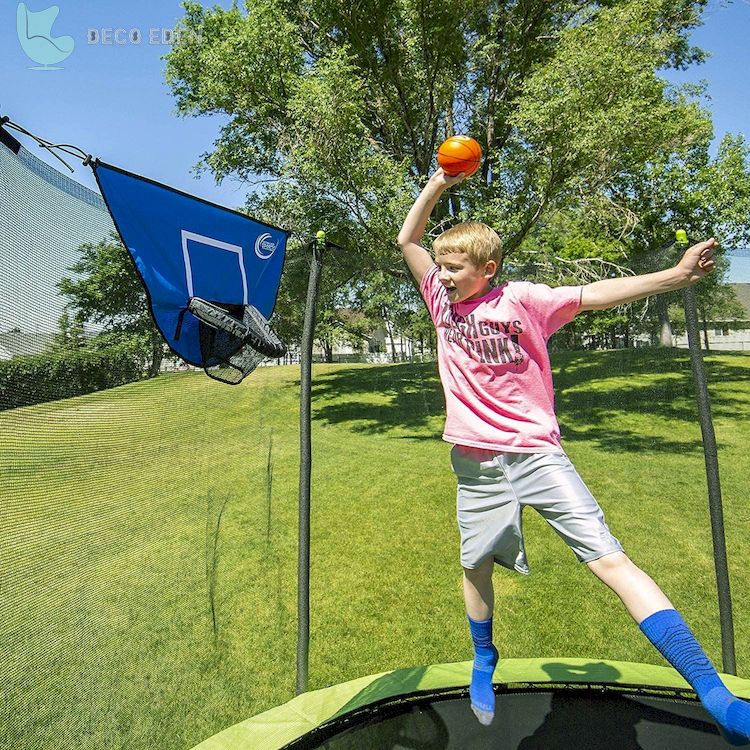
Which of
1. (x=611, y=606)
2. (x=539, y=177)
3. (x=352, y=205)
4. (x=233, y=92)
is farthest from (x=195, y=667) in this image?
(x=233, y=92)

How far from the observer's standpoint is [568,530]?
1.45 meters

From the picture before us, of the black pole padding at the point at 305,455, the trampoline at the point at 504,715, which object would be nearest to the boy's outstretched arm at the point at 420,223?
the black pole padding at the point at 305,455

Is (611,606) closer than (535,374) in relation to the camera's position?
No

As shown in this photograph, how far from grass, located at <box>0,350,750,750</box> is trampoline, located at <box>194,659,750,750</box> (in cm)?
40

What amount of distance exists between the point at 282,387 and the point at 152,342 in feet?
2.34

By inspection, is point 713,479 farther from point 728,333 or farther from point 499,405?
point 499,405

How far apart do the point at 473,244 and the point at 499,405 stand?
0.39m

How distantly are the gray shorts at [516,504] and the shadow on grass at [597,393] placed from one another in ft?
5.88

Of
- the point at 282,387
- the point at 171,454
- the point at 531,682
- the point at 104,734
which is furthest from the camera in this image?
the point at 282,387

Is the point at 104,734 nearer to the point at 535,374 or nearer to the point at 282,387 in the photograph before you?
the point at 282,387

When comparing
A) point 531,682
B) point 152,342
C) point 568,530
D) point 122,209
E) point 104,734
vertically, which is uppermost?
point 122,209

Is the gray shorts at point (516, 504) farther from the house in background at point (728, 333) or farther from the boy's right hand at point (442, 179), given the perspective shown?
the house in background at point (728, 333)

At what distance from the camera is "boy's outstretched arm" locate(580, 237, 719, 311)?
4.51ft

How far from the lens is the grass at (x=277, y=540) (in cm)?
152
